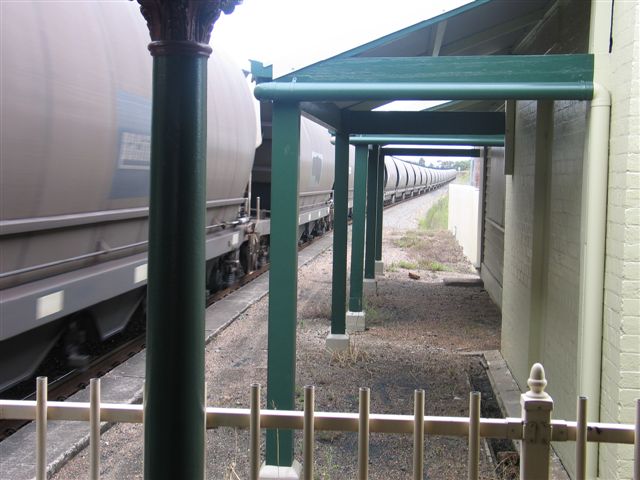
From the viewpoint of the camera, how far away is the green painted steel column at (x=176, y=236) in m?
1.91

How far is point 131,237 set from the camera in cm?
656

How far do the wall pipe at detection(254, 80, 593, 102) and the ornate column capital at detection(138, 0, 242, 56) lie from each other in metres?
2.41

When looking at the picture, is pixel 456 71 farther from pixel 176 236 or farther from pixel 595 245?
pixel 176 236

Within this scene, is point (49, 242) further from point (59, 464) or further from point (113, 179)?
point (59, 464)

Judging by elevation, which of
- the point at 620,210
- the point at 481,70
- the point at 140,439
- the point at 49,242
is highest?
the point at 481,70

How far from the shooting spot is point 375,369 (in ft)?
23.9

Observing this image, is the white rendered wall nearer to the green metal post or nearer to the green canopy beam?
the green canopy beam

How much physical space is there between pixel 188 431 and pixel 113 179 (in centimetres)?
403

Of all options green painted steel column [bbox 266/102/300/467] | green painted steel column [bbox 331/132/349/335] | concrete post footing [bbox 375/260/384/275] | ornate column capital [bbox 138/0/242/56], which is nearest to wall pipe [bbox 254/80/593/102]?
green painted steel column [bbox 266/102/300/467]

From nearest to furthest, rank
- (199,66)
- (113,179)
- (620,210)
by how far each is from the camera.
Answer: (199,66) < (620,210) < (113,179)

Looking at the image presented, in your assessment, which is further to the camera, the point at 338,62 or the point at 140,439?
the point at 140,439

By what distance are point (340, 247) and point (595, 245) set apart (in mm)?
4173

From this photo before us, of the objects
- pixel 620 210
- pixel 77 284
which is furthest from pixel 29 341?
pixel 620 210

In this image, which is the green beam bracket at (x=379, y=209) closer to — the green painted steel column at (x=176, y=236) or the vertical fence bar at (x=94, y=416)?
the vertical fence bar at (x=94, y=416)
